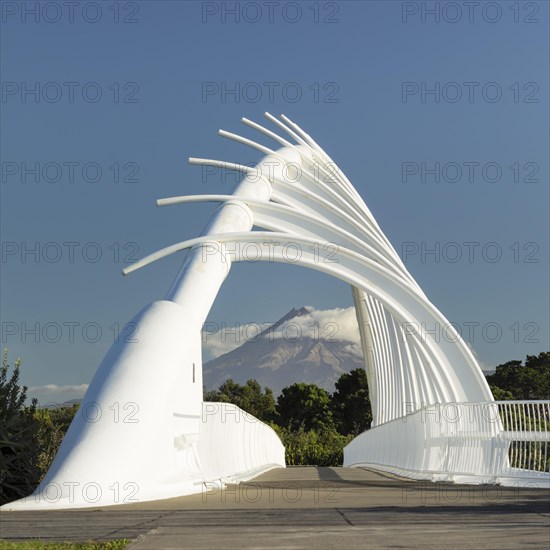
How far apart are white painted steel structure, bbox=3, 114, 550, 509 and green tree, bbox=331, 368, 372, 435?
4878 centimetres

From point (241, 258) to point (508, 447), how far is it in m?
8.00

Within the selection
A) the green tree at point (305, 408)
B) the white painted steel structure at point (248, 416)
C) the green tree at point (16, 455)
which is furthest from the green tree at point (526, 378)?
the green tree at point (16, 455)

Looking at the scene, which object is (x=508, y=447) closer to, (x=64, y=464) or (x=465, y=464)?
(x=465, y=464)

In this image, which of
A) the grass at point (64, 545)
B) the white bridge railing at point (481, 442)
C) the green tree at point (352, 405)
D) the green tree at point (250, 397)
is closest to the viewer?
the grass at point (64, 545)

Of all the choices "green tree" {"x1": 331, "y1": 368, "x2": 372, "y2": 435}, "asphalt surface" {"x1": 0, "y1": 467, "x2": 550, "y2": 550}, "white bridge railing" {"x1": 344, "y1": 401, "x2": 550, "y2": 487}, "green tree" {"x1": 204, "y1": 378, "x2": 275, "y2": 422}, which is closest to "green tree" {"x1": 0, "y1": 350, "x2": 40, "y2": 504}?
"asphalt surface" {"x1": 0, "y1": 467, "x2": 550, "y2": 550}

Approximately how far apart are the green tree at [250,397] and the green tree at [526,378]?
23.5 m

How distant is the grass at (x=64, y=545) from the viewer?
5.87m

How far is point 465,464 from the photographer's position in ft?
49.8

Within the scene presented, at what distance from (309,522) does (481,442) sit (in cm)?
769

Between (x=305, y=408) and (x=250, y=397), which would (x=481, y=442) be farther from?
(x=250, y=397)

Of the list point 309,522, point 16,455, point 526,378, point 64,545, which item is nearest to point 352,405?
point 526,378

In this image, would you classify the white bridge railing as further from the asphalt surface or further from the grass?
the grass

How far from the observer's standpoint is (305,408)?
84188 mm

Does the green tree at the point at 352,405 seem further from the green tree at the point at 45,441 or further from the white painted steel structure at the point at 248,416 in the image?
the green tree at the point at 45,441
